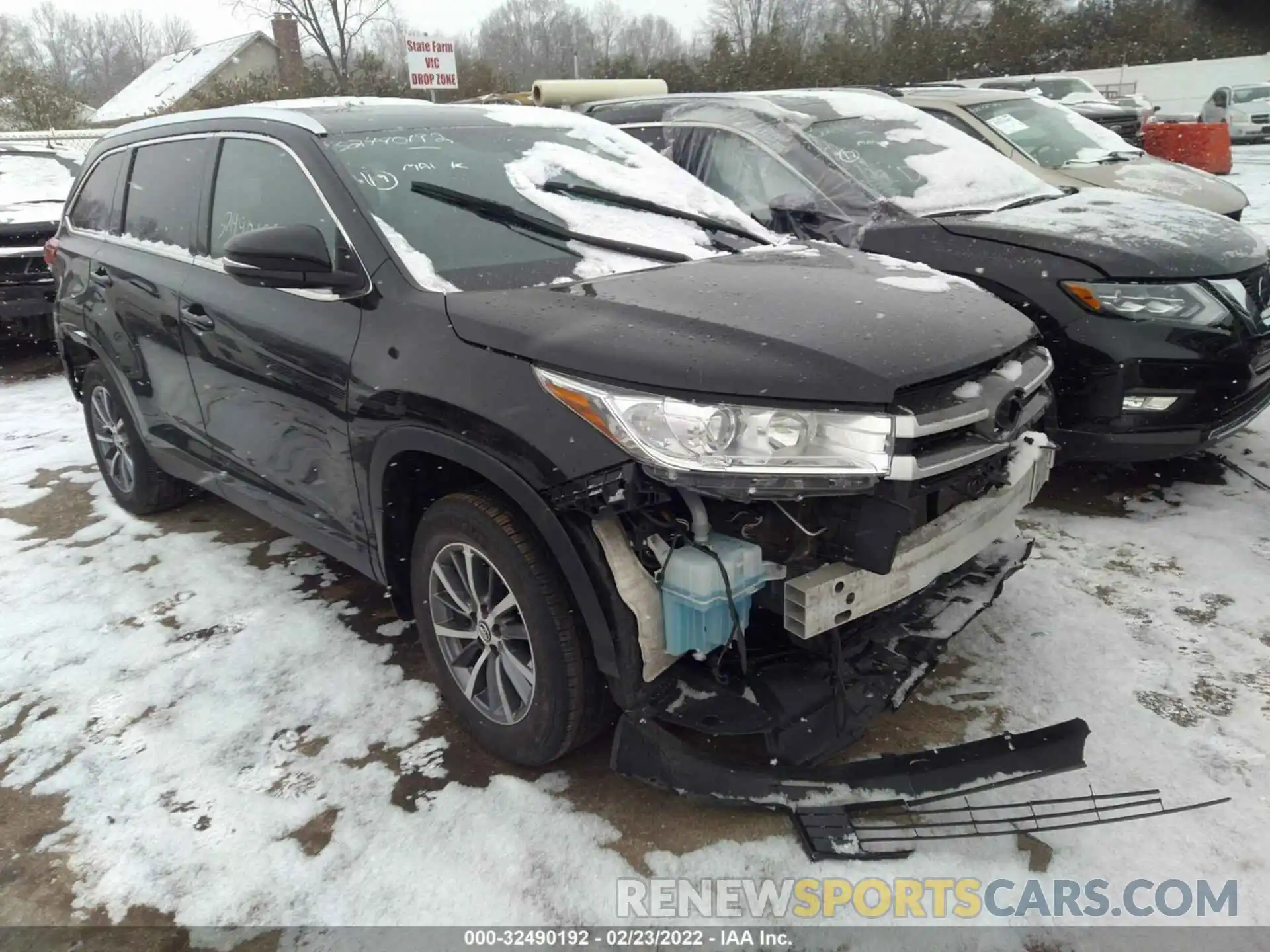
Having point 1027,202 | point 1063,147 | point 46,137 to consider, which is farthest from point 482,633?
point 46,137

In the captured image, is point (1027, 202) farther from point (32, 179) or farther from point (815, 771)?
point (32, 179)

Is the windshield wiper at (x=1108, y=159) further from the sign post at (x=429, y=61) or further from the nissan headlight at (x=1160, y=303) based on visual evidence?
the sign post at (x=429, y=61)

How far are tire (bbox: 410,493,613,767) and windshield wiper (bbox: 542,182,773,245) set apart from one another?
4.21 ft

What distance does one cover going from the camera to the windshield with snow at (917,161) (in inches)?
191

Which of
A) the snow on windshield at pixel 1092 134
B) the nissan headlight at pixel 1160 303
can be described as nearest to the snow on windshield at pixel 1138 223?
the nissan headlight at pixel 1160 303

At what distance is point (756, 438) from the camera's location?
2.10 m

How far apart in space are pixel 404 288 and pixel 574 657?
46.6 inches

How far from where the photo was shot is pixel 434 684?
10.3 feet

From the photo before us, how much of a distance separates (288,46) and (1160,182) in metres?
31.4

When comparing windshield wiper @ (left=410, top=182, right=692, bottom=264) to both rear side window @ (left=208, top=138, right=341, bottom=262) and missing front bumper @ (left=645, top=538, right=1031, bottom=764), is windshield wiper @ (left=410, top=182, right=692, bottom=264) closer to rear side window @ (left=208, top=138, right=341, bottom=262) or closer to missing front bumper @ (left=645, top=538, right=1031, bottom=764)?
rear side window @ (left=208, top=138, right=341, bottom=262)

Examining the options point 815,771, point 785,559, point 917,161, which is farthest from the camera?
point 917,161

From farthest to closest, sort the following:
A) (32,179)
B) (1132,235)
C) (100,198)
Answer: (32,179) < (100,198) < (1132,235)

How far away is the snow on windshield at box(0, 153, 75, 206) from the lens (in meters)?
8.52

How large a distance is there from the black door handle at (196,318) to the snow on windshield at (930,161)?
3.31 metres
